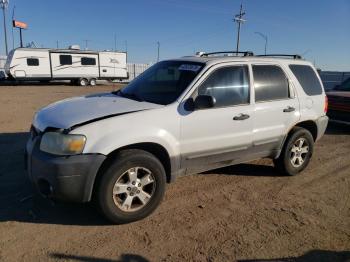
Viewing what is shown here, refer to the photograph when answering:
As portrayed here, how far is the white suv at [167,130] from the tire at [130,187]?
0.04 ft

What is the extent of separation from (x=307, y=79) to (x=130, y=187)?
359cm

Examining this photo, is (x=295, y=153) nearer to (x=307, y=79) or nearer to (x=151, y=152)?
(x=307, y=79)

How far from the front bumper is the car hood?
0.36 metres

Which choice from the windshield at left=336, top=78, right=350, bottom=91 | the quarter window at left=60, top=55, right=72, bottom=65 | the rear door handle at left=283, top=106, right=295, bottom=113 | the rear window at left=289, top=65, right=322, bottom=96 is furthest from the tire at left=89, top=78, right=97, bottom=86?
the rear door handle at left=283, top=106, right=295, bottom=113

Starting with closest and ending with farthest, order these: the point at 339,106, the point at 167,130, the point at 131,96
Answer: the point at 167,130 < the point at 131,96 < the point at 339,106

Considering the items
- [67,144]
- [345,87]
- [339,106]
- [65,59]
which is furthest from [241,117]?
[65,59]

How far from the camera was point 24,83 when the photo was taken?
2836cm

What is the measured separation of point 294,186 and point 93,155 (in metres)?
3.19

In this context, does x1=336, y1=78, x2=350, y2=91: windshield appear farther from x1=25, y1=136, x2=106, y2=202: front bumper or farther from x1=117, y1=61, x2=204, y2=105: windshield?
x1=25, y1=136, x2=106, y2=202: front bumper

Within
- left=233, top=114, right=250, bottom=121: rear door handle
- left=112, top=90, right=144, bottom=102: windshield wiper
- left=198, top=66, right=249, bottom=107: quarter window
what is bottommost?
left=233, top=114, right=250, bottom=121: rear door handle

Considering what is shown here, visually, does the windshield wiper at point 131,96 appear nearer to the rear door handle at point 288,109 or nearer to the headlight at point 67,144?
the headlight at point 67,144

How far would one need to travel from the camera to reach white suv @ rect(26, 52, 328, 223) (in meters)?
3.48

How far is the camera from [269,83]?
4.96 meters

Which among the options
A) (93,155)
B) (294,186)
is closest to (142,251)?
(93,155)
